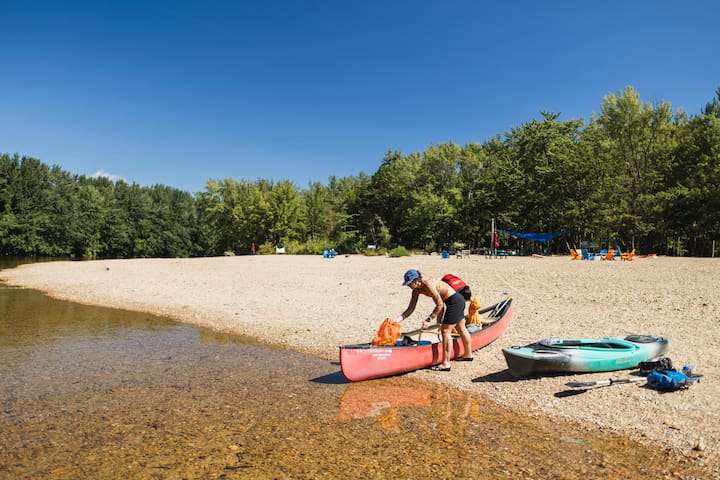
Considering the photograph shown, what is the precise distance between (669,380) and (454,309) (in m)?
3.47

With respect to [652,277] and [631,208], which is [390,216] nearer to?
[631,208]

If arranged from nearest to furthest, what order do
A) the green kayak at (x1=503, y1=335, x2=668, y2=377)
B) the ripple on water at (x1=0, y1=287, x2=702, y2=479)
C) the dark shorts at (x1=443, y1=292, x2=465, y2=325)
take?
the ripple on water at (x1=0, y1=287, x2=702, y2=479)
the green kayak at (x1=503, y1=335, x2=668, y2=377)
the dark shorts at (x1=443, y1=292, x2=465, y2=325)

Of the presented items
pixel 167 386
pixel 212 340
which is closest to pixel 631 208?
pixel 212 340

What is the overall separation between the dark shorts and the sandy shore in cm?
107

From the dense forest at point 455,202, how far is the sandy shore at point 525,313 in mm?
19784

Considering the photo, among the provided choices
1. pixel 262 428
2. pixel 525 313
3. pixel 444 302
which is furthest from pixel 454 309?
pixel 525 313

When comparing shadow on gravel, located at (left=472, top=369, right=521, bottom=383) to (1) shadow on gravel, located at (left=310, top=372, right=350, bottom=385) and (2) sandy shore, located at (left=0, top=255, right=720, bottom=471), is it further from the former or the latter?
(1) shadow on gravel, located at (left=310, top=372, right=350, bottom=385)

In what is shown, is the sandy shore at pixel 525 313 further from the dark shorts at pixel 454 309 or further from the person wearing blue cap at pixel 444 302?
the dark shorts at pixel 454 309

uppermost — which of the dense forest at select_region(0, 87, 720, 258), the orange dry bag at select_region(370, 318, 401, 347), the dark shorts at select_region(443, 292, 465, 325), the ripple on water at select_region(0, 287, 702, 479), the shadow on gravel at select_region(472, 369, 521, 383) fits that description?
the dense forest at select_region(0, 87, 720, 258)

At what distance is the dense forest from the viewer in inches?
1478

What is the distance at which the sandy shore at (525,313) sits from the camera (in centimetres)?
648

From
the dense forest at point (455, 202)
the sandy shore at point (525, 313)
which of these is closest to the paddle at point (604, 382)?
the sandy shore at point (525, 313)

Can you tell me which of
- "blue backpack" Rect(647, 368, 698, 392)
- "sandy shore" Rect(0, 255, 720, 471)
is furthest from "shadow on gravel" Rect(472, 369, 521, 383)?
"blue backpack" Rect(647, 368, 698, 392)

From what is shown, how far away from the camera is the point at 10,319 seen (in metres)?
15.3
